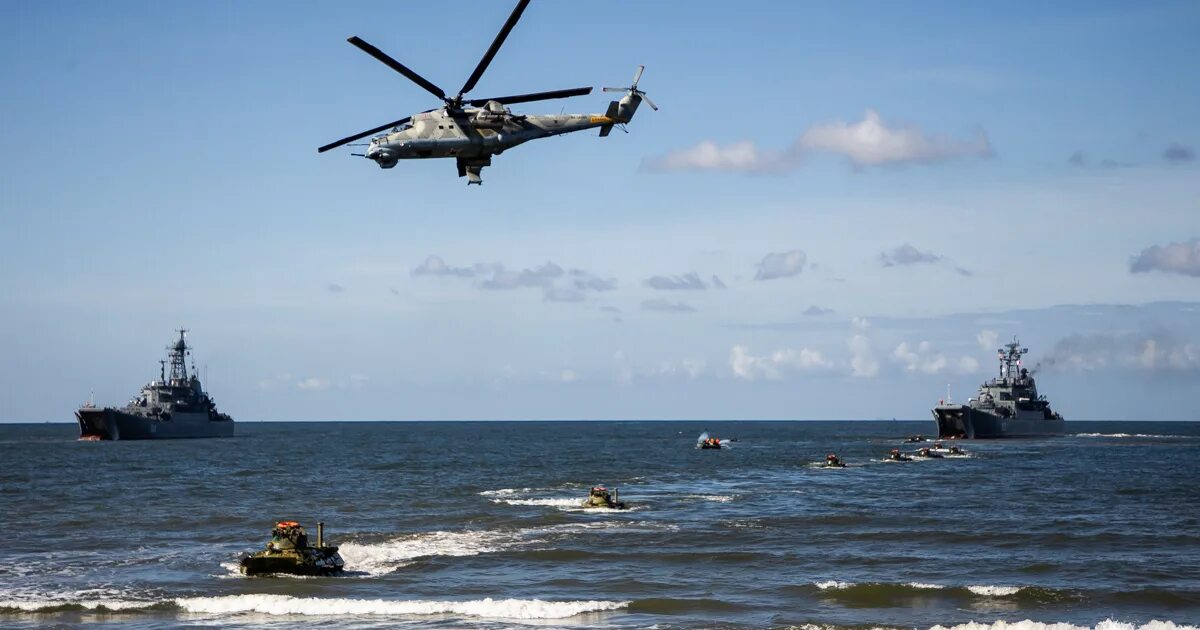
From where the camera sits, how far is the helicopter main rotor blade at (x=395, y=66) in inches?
947

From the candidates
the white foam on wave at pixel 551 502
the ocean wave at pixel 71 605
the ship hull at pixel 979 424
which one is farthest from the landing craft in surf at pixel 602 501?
the ship hull at pixel 979 424

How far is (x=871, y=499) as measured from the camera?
60.4 meters

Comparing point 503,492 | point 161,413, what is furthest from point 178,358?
point 503,492

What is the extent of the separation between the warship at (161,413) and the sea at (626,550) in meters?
59.9

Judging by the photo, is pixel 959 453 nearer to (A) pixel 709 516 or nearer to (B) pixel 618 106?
(A) pixel 709 516

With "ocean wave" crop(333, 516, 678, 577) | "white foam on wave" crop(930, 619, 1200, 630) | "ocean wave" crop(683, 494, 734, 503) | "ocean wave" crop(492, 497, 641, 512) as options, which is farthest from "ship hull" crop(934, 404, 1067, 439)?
"white foam on wave" crop(930, 619, 1200, 630)

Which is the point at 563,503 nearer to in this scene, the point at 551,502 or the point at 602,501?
the point at 551,502

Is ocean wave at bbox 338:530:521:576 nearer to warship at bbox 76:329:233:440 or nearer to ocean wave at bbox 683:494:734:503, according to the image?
ocean wave at bbox 683:494:734:503

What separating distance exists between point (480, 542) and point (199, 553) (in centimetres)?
973

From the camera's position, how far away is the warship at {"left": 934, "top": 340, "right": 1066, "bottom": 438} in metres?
135

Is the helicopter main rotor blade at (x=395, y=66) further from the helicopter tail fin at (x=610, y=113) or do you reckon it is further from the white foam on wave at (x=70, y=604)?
the white foam on wave at (x=70, y=604)

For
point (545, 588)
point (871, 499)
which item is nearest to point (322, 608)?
point (545, 588)

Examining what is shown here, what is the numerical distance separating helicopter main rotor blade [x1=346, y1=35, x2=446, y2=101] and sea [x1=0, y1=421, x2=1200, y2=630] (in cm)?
1296

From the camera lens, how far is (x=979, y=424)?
135500 millimetres
